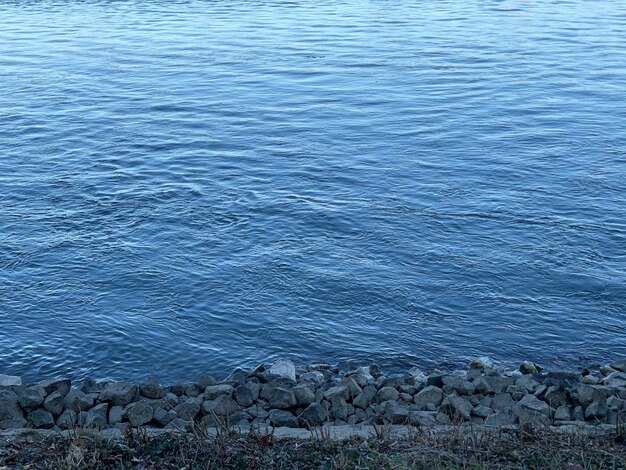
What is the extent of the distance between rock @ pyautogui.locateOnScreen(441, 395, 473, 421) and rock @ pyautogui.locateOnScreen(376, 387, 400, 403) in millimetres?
394

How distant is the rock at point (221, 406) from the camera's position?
24.9ft

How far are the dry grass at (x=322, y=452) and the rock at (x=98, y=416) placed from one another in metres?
0.70

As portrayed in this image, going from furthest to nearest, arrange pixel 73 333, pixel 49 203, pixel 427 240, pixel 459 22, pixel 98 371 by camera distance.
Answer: pixel 459 22 → pixel 49 203 → pixel 427 240 → pixel 73 333 → pixel 98 371

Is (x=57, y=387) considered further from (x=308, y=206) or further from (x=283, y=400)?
(x=308, y=206)

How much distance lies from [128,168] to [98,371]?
19.2 feet

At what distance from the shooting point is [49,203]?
12992 millimetres

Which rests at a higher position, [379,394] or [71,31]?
[379,394]

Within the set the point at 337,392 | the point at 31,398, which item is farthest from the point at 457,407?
the point at 31,398

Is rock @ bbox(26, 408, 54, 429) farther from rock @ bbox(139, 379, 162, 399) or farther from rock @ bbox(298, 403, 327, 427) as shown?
rock @ bbox(298, 403, 327, 427)

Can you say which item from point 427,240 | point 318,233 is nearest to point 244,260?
point 318,233

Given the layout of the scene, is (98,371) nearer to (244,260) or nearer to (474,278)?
(244,260)

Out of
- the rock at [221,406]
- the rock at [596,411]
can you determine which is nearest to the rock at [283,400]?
the rock at [221,406]

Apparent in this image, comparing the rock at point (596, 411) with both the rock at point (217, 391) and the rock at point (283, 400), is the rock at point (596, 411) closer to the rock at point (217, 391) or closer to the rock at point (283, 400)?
the rock at point (283, 400)

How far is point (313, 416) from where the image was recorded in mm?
7500
